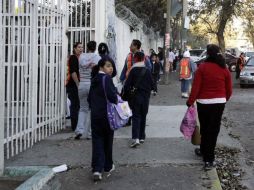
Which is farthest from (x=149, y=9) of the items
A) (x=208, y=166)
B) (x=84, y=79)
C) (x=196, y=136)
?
(x=208, y=166)

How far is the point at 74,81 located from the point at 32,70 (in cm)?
129

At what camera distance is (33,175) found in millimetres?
4902

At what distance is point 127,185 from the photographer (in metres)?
6.50

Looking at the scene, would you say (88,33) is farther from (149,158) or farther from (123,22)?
(123,22)

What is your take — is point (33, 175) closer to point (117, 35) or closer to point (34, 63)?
point (34, 63)

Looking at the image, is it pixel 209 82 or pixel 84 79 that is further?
pixel 84 79

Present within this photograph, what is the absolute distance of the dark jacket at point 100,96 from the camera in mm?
6453

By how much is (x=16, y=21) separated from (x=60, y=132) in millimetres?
2891

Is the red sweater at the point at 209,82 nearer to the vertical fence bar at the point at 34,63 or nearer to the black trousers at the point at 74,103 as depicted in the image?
the vertical fence bar at the point at 34,63

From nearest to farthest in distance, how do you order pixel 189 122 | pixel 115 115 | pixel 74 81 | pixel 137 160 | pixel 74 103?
pixel 115 115
pixel 189 122
pixel 137 160
pixel 74 81
pixel 74 103

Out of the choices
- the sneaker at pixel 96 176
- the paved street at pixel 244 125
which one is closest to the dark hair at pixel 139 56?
the paved street at pixel 244 125

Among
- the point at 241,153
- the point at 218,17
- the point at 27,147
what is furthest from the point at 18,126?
the point at 218,17

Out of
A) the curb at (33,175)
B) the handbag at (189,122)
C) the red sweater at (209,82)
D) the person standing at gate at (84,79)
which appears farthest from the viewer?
the person standing at gate at (84,79)

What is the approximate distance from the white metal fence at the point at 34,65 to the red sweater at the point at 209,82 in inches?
104
